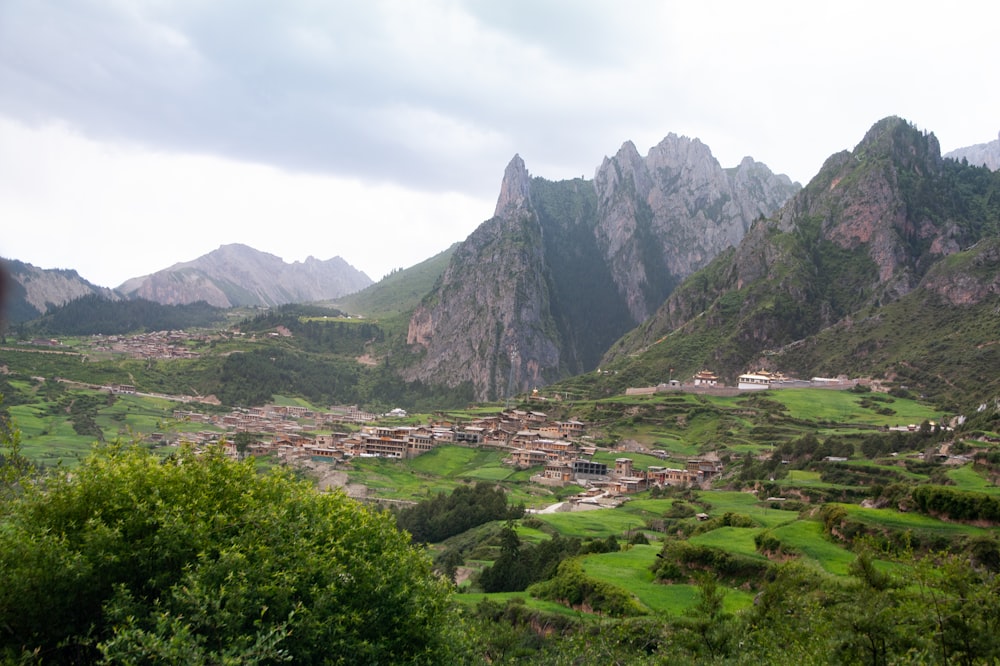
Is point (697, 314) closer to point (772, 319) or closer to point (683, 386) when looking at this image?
point (772, 319)

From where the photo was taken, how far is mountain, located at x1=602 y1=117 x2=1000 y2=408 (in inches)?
4624

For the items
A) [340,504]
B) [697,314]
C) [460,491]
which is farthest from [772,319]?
[340,504]

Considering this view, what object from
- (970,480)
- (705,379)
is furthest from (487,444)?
(970,480)

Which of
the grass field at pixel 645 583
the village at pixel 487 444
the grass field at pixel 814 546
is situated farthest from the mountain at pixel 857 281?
the grass field at pixel 645 583

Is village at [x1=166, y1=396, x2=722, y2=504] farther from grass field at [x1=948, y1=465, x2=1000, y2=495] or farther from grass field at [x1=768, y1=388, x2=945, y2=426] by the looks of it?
grass field at [x1=948, y1=465, x2=1000, y2=495]

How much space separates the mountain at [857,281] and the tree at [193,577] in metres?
101

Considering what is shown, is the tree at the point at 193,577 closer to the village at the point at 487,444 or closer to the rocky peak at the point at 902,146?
the village at the point at 487,444

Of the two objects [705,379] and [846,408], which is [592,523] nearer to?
[846,408]

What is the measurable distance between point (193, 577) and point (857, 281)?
489 feet

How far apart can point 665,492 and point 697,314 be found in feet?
321

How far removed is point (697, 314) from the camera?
162m

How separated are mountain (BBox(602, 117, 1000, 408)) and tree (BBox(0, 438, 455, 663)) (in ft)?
333

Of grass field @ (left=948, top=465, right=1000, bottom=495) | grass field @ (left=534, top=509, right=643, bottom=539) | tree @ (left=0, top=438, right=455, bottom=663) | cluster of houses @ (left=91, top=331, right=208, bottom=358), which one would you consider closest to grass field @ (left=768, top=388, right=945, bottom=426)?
grass field @ (left=948, top=465, right=1000, bottom=495)

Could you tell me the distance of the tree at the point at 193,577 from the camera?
1658 centimetres
